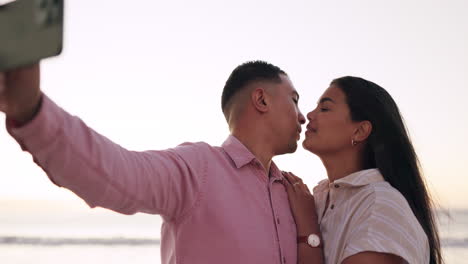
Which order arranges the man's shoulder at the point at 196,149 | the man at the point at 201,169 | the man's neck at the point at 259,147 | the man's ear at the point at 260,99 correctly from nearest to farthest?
1. the man at the point at 201,169
2. the man's shoulder at the point at 196,149
3. the man's neck at the point at 259,147
4. the man's ear at the point at 260,99

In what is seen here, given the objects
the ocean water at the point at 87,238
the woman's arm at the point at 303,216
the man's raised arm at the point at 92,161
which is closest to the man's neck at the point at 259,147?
the woman's arm at the point at 303,216

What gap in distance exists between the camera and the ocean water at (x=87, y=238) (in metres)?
10.6

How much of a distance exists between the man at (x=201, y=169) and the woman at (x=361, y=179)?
0.15 meters

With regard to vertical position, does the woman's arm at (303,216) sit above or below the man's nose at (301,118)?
below

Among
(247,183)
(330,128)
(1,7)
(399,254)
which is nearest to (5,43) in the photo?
(1,7)

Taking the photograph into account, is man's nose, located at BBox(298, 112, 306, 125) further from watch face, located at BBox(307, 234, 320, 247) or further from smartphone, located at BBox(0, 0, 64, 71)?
smartphone, located at BBox(0, 0, 64, 71)

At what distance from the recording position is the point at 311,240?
219cm

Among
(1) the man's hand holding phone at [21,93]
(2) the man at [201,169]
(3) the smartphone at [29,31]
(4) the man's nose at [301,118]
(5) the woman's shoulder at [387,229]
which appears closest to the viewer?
(3) the smartphone at [29,31]

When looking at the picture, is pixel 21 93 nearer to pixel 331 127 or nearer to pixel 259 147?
pixel 259 147

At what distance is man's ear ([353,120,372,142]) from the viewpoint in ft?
8.52

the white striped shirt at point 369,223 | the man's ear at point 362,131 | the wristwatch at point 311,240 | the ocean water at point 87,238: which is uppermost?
the man's ear at point 362,131

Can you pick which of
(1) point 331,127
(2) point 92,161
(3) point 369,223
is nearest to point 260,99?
(1) point 331,127

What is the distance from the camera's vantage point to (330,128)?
2611 millimetres

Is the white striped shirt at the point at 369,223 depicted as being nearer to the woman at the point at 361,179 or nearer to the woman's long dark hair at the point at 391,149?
the woman at the point at 361,179
